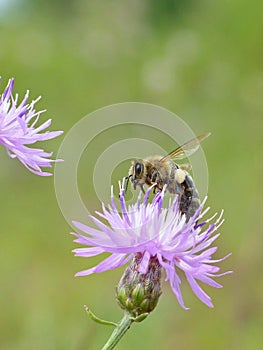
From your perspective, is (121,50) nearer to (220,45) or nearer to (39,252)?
(220,45)

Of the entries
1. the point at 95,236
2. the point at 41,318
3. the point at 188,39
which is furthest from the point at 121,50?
the point at 95,236

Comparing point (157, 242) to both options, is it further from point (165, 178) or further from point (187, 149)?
point (187, 149)

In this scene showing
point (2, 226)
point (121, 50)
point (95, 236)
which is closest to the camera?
point (95, 236)

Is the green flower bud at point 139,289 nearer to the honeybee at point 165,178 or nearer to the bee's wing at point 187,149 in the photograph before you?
the honeybee at point 165,178

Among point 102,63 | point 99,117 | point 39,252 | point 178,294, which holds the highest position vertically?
point 102,63

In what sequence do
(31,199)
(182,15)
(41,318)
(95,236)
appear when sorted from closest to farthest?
(95,236), (41,318), (31,199), (182,15)

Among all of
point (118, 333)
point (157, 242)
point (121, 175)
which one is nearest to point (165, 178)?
point (157, 242)

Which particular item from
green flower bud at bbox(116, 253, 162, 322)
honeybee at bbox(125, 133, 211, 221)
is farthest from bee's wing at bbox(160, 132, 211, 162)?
green flower bud at bbox(116, 253, 162, 322)

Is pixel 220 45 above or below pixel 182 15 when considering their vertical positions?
below

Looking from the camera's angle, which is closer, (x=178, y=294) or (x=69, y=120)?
(x=178, y=294)
